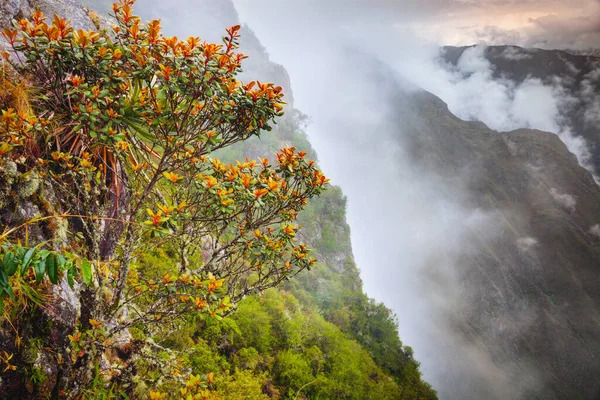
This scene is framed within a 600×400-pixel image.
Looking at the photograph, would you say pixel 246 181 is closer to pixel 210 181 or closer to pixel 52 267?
pixel 210 181

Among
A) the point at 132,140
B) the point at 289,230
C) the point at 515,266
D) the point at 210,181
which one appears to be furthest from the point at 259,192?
the point at 515,266

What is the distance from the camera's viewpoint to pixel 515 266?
115 m

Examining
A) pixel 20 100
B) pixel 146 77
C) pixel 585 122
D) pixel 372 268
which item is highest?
pixel 585 122

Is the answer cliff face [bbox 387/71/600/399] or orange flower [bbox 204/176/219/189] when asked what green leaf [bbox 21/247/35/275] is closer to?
orange flower [bbox 204/176/219/189]

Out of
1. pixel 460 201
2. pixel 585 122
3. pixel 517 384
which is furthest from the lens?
pixel 585 122

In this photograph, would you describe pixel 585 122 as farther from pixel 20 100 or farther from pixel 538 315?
pixel 20 100

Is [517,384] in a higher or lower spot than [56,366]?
higher

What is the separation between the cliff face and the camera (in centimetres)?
8794

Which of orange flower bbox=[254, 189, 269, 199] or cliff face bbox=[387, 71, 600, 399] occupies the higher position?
cliff face bbox=[387, 71, 600, 399]

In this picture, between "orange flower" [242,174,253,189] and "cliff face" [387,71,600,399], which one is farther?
"cliff face" [387,71,600,399]

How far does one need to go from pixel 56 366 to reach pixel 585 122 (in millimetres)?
270915

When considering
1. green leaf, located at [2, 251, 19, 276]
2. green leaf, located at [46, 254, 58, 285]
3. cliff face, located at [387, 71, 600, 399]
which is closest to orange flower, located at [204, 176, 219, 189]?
green leaf, located at [46, 254, 58, 285]

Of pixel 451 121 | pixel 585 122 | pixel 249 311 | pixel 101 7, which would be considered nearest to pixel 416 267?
pixel 451 121

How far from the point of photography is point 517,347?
9350 cm
